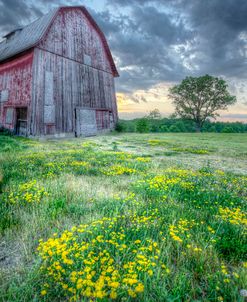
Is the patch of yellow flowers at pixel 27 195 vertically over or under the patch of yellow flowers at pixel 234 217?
over

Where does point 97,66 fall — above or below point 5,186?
above

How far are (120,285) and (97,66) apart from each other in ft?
81.5

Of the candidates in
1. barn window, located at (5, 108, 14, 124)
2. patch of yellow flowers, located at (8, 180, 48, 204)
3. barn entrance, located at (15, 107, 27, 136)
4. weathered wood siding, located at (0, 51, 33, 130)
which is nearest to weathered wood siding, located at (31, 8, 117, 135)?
weathered wood siding, located at (0, 51, 33, 130)

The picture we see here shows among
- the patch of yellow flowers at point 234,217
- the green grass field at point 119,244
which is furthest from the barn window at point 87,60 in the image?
the patch of yellow flowers at point 234,217

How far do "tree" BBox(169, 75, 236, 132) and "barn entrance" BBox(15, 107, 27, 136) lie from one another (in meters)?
40.3

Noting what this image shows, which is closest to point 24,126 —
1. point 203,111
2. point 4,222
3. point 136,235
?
point 4,222

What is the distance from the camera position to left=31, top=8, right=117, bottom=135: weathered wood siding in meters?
17.0

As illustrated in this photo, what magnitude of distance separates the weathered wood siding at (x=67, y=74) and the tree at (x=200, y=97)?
98.5ft

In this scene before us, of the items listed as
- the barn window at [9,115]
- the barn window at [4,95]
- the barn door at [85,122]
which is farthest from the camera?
the barn door at [85,122]

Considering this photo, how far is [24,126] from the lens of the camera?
17.6 meters

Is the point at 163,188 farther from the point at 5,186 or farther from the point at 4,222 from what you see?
the point at 5,186

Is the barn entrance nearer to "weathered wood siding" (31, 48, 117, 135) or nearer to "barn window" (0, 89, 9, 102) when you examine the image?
"weathered wood siding" (31, 48, 117, 135)

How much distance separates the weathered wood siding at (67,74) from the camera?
17.0m

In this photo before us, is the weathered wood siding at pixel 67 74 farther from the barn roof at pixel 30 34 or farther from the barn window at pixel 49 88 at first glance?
the barn roof at pixel 30 34
